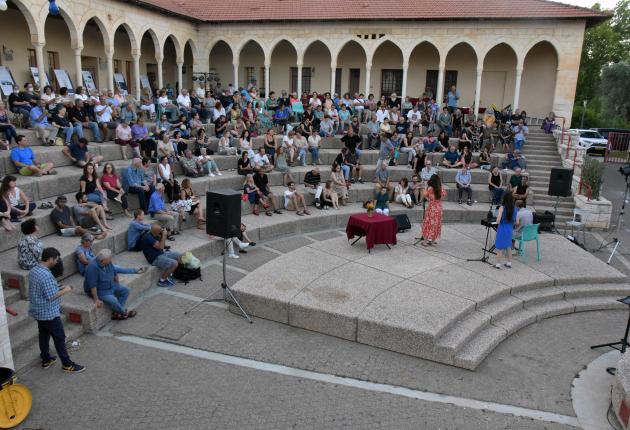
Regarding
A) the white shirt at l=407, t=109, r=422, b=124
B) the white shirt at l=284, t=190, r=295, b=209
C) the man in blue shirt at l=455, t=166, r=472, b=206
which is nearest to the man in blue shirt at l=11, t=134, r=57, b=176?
the white shirt at l=284, t=190, r=295, b=209

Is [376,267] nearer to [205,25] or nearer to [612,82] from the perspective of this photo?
[205,25]

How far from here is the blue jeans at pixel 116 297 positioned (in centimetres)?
799

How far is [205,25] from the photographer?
2872 cm

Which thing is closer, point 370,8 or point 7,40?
point 7,40

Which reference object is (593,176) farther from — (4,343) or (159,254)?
(4,343)

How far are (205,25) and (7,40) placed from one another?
11646 millimetres

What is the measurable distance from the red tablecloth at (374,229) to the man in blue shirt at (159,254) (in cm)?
400

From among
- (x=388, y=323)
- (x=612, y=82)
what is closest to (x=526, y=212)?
(x=388, y=323)

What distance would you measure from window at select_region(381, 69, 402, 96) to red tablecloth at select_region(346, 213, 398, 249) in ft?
64.7

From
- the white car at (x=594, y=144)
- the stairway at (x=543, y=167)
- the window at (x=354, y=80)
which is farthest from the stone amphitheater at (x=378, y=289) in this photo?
the white car at (x=594, y=144)

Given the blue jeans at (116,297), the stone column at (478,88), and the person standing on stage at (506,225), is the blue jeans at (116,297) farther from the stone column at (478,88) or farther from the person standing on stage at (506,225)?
A: the stone column at (478,88)

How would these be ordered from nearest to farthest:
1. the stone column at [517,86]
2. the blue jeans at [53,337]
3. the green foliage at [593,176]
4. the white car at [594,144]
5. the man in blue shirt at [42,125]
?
the blue jeans at [53,337], the man in blue shirt at [42,125], the green foliage at [593,176], the stone column at [517,86], the white car at [594,144]

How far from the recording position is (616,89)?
136 ft

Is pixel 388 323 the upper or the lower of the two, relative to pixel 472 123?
lower
